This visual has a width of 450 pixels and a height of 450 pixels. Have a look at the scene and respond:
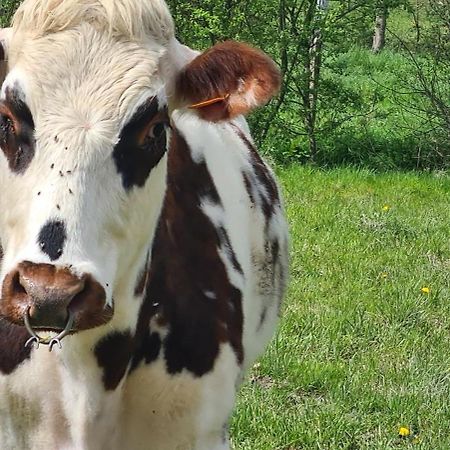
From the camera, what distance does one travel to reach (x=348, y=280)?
20.3 feet

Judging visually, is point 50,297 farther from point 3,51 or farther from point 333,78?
point 333,78

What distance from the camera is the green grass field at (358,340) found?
4355 millimetres

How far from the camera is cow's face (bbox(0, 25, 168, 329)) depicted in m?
2.16

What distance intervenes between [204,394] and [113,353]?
0.96 feet

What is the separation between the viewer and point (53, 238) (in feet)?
7.09

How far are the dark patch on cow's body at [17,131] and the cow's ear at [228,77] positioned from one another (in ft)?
1.69

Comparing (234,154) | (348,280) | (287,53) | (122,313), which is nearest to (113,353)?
(122,313)

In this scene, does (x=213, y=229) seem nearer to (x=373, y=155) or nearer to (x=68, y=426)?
(x=68, y=426)

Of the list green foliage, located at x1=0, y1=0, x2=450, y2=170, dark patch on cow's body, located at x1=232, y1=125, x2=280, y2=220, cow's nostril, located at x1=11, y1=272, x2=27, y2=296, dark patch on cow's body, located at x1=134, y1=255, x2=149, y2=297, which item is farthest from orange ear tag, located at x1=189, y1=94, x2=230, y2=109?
green foliage, located at x1=0, y1=0, x2=450, y2=170

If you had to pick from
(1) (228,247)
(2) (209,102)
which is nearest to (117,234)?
(2) (209,102)

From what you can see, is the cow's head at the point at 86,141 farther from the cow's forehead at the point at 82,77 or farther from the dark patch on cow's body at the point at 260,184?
the dark patch on cow's body at the point at 260,184

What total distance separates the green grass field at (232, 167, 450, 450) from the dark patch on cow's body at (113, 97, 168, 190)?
6.42 ft

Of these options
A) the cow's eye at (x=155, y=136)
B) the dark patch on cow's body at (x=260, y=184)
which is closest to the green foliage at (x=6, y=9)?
the dark patch on cow's body at (x=260, y=184)

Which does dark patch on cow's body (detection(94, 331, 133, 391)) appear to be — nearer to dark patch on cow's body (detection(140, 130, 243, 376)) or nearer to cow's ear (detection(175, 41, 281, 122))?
dark patch on cow's body (detection(140, 130, 243, 376))
